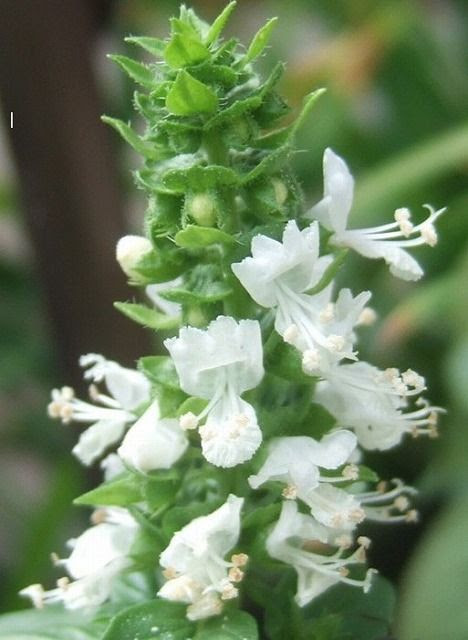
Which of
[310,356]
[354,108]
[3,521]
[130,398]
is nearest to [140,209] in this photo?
[354,108]

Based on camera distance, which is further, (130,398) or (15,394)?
(15,394)

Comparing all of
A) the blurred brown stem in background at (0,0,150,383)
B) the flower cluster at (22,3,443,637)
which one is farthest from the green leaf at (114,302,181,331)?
the blurred brown stem in background at (0,0,150,383)

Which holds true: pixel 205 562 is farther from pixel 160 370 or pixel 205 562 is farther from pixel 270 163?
Result: pixel 270 163

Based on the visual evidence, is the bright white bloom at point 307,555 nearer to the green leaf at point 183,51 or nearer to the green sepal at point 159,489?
the green sepal at point 159,489

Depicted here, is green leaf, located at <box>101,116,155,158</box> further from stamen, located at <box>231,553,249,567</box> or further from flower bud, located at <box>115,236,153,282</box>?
stamen, located at <box>231,553,249,567</box>

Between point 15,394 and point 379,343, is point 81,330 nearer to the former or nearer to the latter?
point 15,394

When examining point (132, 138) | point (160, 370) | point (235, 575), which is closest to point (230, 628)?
point (235, 575)

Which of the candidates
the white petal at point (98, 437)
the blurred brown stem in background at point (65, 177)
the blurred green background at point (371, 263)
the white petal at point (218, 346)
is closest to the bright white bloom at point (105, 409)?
the white petal at point (98, 437)
